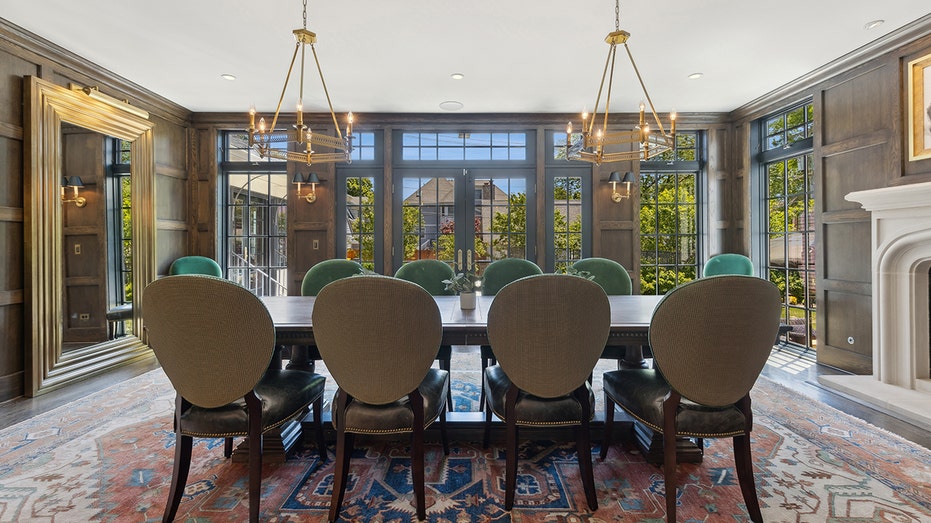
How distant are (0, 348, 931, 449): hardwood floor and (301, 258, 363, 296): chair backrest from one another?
4.53 ft

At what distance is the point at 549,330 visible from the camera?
1.58m

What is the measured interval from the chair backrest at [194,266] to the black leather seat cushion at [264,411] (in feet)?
10.4

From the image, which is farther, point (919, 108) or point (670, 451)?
point (919, 108)

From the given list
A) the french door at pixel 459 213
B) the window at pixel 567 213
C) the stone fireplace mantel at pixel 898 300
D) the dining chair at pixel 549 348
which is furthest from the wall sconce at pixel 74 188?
the stone fireplace mantel at pixel 898 300

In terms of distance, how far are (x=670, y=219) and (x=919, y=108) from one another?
2.31m

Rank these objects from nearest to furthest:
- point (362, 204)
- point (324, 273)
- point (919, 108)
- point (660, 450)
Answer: point (660, 450) < point (919, 108) < point (324, 273) < point (362, 204)

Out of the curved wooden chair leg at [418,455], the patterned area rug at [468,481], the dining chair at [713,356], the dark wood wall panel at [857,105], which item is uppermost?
the dark wood wall panel at [857,105]

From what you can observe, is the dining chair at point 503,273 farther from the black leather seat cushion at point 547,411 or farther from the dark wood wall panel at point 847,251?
the dark wood wall panel at point 847,251

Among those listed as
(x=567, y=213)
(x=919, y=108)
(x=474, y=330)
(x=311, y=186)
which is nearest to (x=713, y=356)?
(x=474, y=330)

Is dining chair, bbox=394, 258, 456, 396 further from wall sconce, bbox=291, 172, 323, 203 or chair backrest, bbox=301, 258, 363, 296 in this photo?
wall sconce, bbox=291, 172, 323, 203

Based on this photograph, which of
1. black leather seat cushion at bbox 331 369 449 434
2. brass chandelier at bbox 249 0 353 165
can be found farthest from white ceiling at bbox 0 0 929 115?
black leather seat cushion at bbox 331 369 449 434

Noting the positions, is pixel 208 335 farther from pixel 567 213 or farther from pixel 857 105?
pixel 857 105

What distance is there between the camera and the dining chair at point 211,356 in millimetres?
1480

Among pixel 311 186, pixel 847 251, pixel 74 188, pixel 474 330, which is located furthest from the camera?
pixel 311 186
